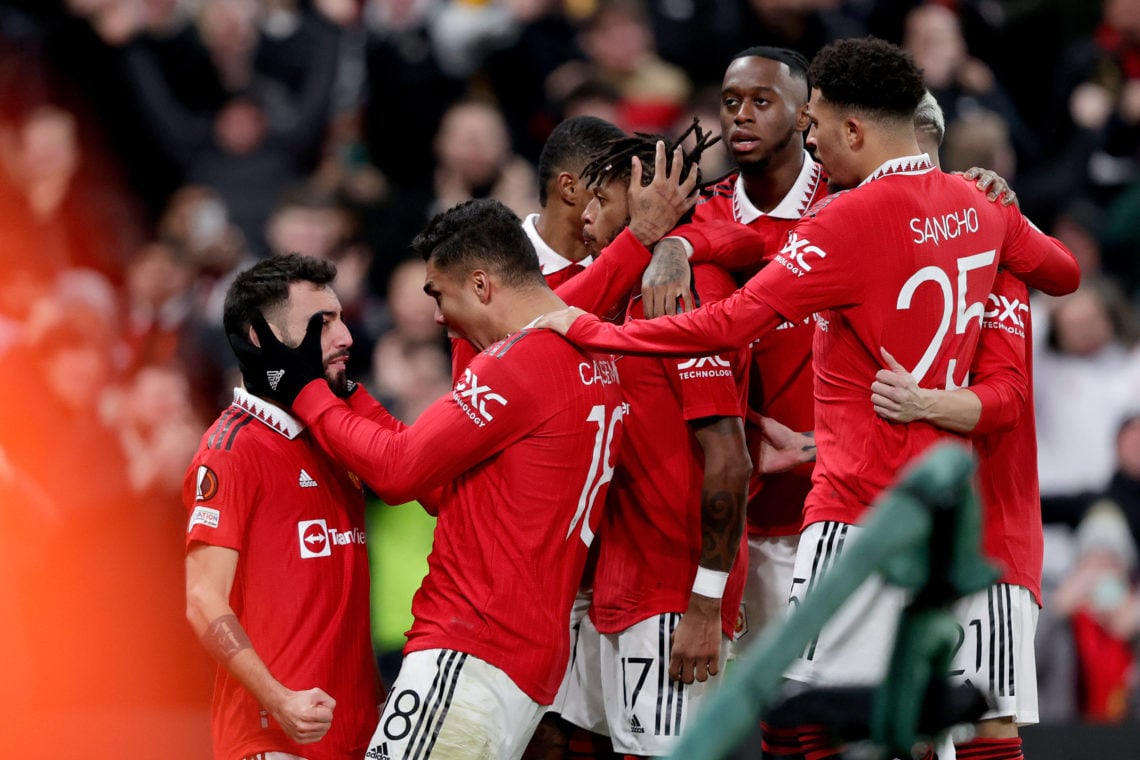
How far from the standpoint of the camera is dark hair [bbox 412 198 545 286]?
3916 mm

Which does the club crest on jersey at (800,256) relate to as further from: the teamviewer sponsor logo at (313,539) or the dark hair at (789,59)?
the teamviewer sponsor logo at (313,539)

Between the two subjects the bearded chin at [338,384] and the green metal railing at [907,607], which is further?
the bearded chin at [338,384]

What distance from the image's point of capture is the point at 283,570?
12.6ft

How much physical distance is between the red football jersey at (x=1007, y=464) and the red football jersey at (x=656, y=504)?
702 mm

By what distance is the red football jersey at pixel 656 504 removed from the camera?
4.30 m

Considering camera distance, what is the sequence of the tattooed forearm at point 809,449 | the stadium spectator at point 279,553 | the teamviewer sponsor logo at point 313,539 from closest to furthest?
the stadium spectator at point 279,553, the teamviewer sponsor logo at point 313,539, the tattooed forearm at point 809,449

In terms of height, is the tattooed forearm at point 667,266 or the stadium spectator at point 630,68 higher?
the stadium spectator at point 630,68

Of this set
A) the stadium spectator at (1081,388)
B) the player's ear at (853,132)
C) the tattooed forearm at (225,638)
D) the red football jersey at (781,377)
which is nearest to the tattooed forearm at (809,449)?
the red football jersey at (781,377)

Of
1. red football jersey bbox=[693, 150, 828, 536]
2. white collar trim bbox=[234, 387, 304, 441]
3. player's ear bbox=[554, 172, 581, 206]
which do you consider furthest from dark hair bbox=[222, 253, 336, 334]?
red football jersey bbox=[693, 150, 828, 536]

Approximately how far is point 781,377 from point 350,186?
4750 mm

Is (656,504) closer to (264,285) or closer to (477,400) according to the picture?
(477,400)

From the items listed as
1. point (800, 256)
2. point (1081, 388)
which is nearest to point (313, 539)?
point (800, 256)

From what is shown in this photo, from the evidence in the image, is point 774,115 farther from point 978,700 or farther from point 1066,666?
point 1066,666

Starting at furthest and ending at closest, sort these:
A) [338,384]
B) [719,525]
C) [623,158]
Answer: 1. [623,158]
2. [719,525]
3. [338,384]
